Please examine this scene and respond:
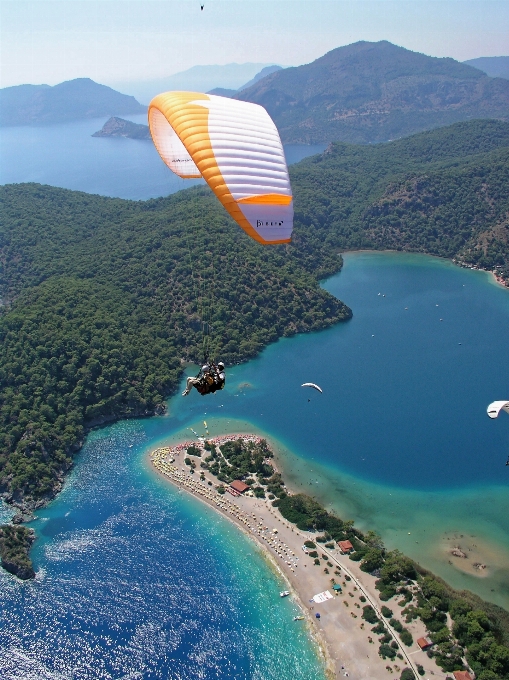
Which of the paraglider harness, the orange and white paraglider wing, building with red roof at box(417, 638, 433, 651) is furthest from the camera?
building with red roof at box(417, 638, 433, 651)

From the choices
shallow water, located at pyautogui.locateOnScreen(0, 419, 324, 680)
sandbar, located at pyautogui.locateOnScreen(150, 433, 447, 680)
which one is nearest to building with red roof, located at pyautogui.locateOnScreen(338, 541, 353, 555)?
sandbar, located at pyautogui.locateOnScreen(150, 433, 447, 680)

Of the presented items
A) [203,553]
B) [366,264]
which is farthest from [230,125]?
[366,264]

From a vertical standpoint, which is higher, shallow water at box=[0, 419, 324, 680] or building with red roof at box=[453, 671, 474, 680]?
building with red roof at box=[453, 671, 474, 680]

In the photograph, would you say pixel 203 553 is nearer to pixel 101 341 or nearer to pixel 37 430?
pixel 37 430

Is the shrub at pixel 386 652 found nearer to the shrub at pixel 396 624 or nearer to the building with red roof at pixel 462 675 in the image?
the shrub at pixel 396 624

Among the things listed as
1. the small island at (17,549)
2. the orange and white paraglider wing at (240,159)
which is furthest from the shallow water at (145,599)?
the orange and white paraglider wing at (240,159)

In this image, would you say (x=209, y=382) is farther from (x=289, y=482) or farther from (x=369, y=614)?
(x=289, y=482)

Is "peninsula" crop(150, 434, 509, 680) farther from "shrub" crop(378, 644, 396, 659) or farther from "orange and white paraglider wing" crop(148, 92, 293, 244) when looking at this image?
"orange and white paraglider wing" crop(148, 92, 293, 244)

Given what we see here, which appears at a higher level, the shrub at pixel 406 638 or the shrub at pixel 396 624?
the shrub at pixel 396 624
